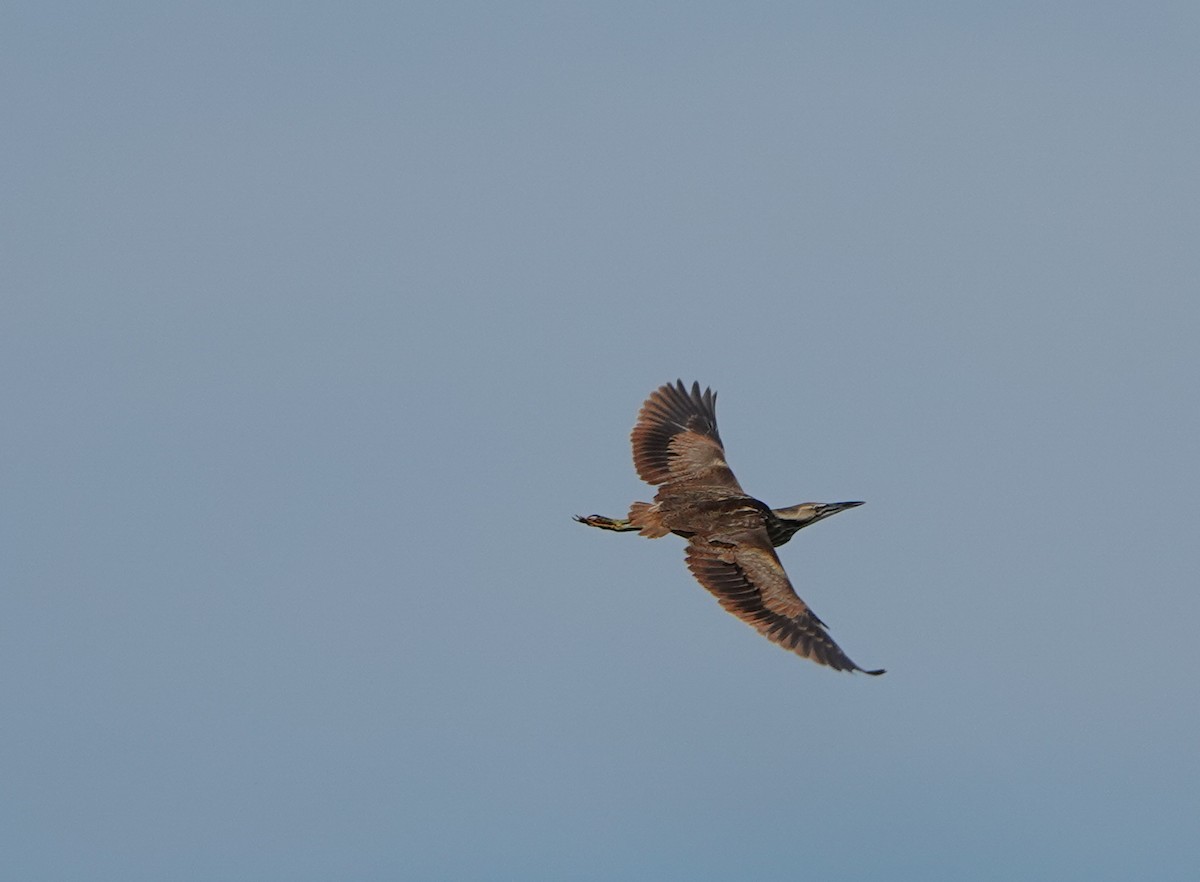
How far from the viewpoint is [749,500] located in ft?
135

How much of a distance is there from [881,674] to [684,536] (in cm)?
641

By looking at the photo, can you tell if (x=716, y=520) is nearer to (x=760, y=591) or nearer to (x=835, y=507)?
(x=760, y=591)

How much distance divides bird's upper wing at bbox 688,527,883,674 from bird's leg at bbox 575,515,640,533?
150 centimetres

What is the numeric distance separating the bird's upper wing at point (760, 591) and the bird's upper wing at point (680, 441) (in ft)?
9.65

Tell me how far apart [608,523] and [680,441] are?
378cm

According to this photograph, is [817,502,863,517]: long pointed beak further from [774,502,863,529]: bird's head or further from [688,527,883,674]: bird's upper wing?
[688,527,883,674]: bird's upper wing

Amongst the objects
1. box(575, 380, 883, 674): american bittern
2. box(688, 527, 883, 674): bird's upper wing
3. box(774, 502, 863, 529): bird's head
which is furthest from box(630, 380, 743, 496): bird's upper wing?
box(688, 527, 883, 674): bird's upper wing

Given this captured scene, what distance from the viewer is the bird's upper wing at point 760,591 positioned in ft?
123

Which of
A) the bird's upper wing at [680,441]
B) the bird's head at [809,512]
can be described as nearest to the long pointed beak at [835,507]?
the bird's head at [809,512]

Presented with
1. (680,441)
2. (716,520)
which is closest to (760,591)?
(716,520)

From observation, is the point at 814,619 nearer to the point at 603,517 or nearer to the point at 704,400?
the point at 603,517

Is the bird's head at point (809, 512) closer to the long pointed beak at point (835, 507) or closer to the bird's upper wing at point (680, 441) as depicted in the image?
the long pointed beak at point (835, 507)

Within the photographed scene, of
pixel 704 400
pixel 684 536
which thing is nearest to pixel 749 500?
pixel 684 536

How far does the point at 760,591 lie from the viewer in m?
38.8
